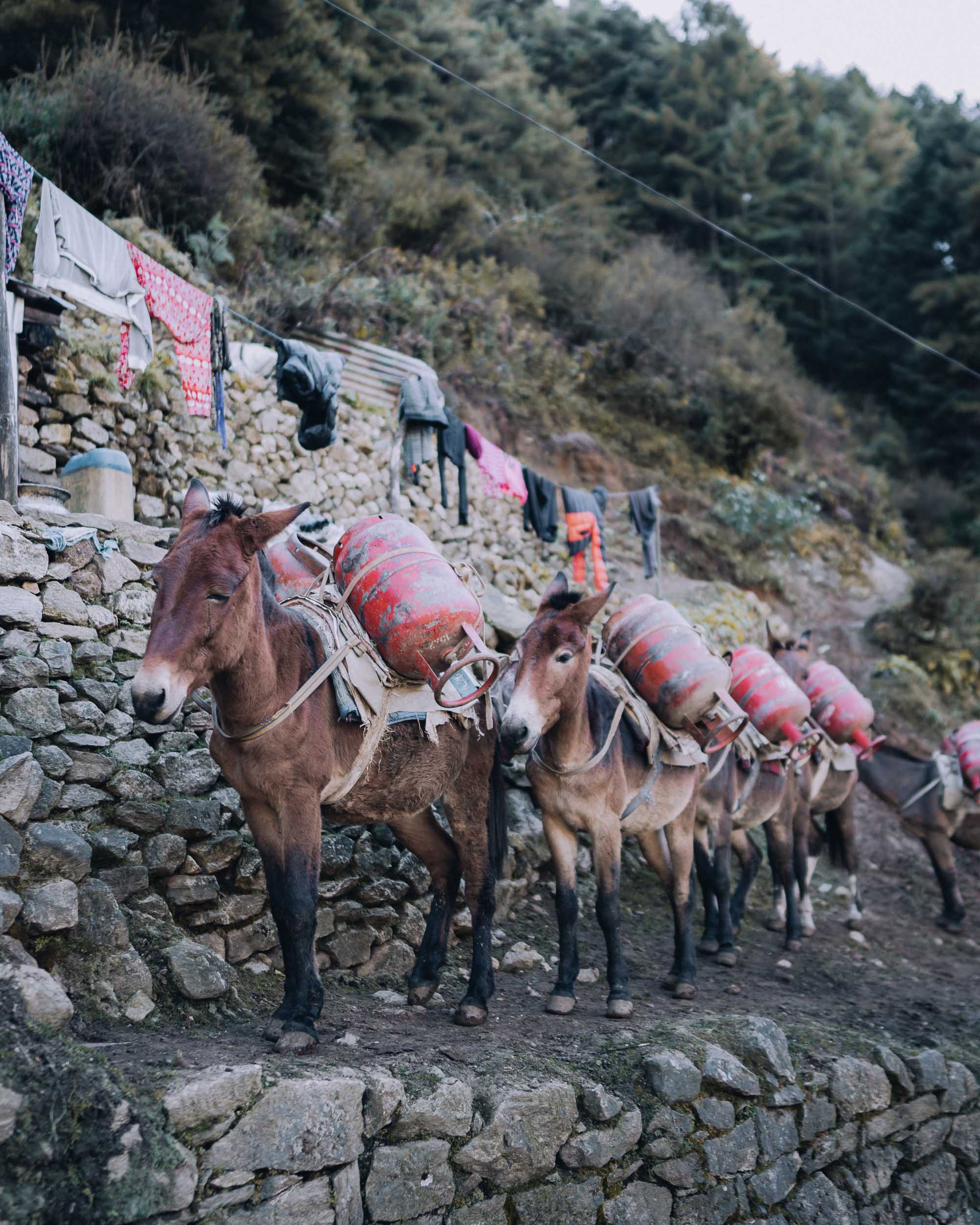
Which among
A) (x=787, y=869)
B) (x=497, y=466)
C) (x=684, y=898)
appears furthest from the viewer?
(x=497, y=466)

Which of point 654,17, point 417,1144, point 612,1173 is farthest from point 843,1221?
point 654,17

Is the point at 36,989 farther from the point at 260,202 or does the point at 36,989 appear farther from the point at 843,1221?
the point at 260,202

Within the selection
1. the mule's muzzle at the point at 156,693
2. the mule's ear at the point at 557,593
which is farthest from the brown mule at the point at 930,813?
A: the mule's muzzle at the point at 156,693

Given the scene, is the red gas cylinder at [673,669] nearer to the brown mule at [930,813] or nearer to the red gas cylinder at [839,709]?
the red gas cylinder at [839,709]

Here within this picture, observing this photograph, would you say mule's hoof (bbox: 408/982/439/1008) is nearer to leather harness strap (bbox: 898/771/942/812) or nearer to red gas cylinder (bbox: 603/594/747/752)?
red gas cylinder (bbox: 603/594/747/752)

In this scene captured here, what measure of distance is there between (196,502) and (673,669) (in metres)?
3.00

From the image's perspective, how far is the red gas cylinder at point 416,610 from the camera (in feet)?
13.6

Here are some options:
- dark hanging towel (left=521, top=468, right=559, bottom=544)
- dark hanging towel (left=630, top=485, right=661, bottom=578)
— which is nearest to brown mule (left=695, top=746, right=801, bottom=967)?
dark hanging towel (left=521, top=468, right=559, bottom=544)

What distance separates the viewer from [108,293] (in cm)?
685

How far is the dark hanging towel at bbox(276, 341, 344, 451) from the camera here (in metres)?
7.77

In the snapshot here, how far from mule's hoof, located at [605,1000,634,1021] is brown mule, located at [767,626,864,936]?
11.2 feet

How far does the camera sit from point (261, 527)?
11.7ft

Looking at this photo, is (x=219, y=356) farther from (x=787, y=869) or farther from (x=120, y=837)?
(x=787, y=869)

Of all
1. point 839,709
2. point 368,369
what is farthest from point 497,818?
point 368,369
